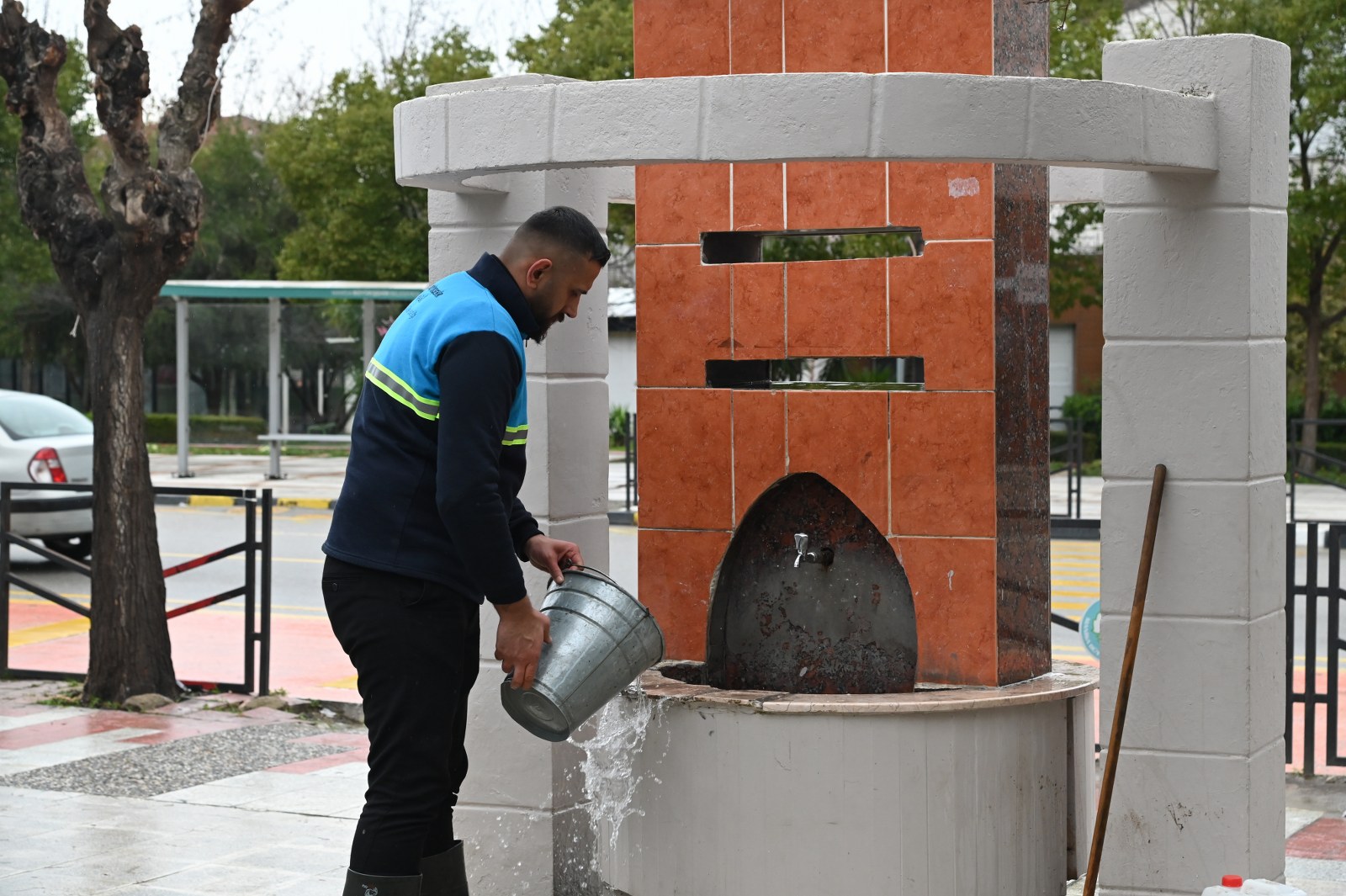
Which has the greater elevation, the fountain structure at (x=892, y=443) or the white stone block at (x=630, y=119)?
the white stone block at (x=630, y=119)

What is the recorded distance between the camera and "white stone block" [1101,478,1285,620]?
4492mm

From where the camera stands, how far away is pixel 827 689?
196 inches

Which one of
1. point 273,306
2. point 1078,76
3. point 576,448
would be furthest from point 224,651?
point 1078,76

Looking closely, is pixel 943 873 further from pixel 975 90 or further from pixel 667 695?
pixel 975 90

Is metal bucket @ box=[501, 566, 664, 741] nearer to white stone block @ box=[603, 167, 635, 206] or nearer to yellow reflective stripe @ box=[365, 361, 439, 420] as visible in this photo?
yellow reflective stripe @ box=[365, 361, 439, 420]

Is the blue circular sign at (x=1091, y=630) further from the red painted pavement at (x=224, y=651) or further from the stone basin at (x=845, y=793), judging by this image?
the red painted pavement at (x=224, y=651)

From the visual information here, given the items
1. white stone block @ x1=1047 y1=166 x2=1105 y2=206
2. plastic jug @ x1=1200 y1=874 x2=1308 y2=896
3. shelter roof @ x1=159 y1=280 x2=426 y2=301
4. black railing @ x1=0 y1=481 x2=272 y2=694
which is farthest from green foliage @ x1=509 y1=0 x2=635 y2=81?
plastic jug @ x1=1200 y1=874 x2=1308 y2=896

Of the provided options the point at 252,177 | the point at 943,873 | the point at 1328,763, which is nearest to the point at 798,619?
the point at 943,873

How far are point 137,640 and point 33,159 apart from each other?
2.56 metres

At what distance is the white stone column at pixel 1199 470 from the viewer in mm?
4465

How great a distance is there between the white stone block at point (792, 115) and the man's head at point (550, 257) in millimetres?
442

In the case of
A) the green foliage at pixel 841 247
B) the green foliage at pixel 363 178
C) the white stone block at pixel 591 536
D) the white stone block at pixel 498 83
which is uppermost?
the green foliage at pixel 363 178

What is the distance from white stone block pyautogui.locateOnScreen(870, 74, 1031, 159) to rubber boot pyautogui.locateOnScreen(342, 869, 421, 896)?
2008 mm

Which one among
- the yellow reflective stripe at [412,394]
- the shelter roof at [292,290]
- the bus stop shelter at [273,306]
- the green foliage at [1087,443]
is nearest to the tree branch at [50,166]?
the yellow reflective stripe at [412,394]
